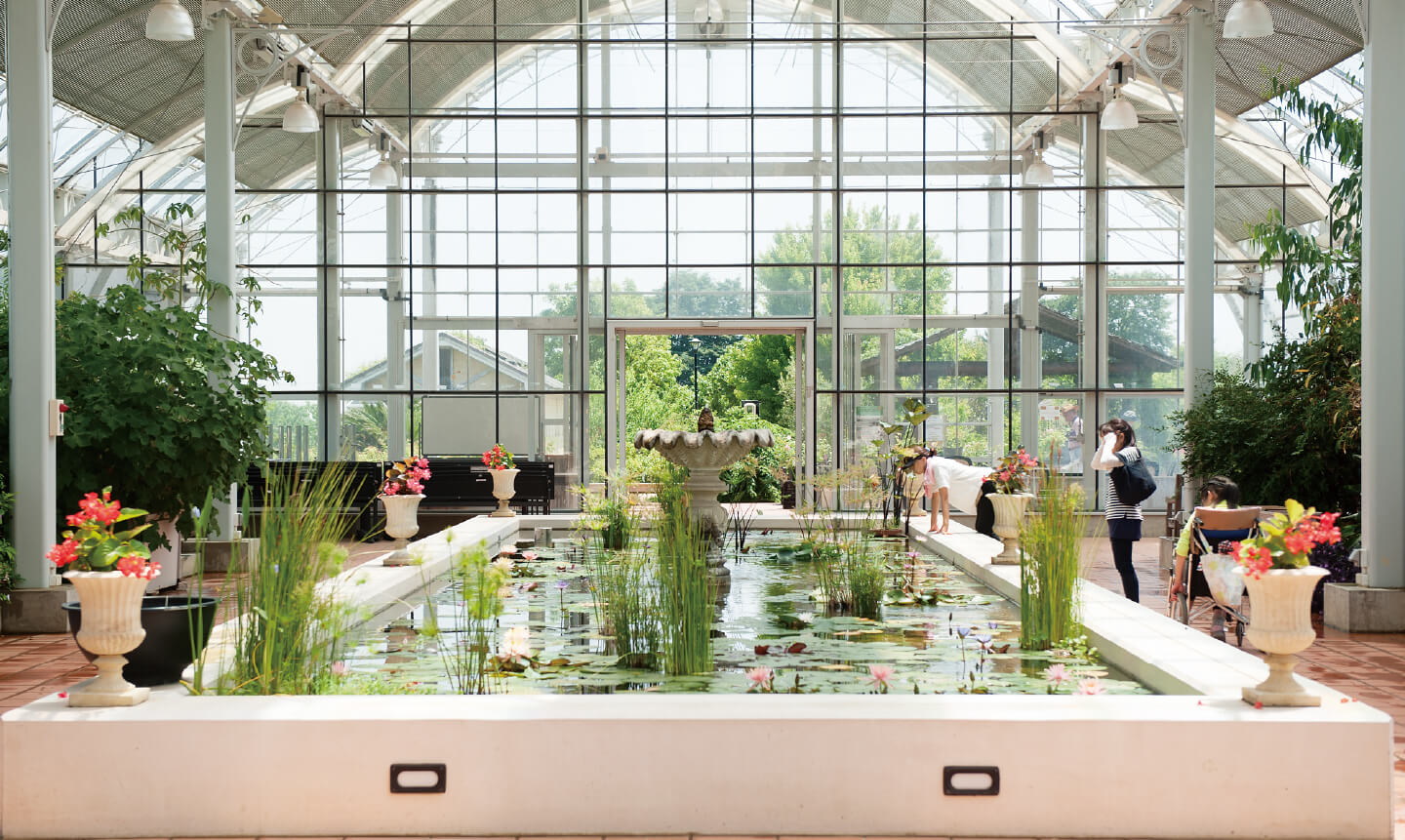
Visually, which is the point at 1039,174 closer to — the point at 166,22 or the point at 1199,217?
the point at 1199,217

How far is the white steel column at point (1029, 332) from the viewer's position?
13539 millimetres

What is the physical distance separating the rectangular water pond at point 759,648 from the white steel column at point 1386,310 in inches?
86.1

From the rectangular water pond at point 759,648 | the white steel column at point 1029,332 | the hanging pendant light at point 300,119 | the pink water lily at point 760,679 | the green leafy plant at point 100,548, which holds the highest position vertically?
the hanging pendant light at point 300,119

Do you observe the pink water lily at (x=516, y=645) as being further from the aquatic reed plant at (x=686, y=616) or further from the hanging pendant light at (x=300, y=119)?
the hanging pendant light at (x=300, y=119)

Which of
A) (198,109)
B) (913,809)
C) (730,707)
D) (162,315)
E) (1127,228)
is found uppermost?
(198,109)

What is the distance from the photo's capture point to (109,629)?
3244 millimetres

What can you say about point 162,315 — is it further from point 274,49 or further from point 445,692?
point 445,692

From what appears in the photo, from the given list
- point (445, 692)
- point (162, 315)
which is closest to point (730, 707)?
point (445, 692)

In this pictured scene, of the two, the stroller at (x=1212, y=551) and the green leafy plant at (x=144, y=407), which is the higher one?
the green leafy plant at (x=144, y=407)

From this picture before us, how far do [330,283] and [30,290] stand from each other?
23.6 feet

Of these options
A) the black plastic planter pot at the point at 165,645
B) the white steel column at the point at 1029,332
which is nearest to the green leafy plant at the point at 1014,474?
the black plastic planter pot at the point at 165,645

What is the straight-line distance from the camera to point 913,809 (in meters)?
3.09

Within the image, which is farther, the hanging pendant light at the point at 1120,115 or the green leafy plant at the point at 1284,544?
the hanging pendant light at the point at 1120,115

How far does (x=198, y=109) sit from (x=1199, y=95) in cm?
967
